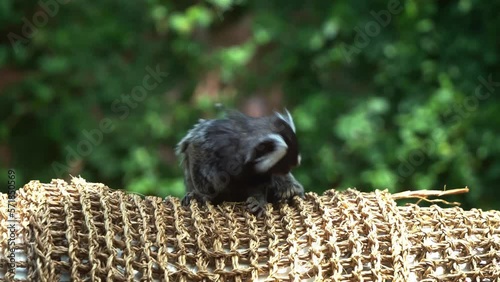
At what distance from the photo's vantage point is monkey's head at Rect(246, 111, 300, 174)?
2.29 metres

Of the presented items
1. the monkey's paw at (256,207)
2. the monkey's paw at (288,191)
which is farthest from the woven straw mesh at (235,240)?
the monkey's paw at (288,191)

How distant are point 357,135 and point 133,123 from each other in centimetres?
165

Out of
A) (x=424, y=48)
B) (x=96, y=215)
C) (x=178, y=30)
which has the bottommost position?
(x=96, y=215)

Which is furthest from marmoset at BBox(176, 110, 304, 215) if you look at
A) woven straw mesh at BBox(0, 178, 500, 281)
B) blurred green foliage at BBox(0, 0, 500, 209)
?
blurred green foliage at BBox(0, 0, 500, 209)

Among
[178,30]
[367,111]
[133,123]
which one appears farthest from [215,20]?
[367,111]

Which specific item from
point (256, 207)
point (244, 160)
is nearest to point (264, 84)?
point (244, 160)

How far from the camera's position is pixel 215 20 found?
17.1 ft

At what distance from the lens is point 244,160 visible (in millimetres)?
2383

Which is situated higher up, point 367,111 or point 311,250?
point 367,111

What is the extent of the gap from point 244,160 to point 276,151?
5.9 inches

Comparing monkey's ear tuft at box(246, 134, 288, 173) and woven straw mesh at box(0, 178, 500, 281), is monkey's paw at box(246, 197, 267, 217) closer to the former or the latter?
woven straw mesh at box(0, 178, 500, 281)

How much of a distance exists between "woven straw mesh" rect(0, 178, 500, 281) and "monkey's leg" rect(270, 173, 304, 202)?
0.22 m

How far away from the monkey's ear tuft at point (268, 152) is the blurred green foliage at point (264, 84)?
2.37 meters

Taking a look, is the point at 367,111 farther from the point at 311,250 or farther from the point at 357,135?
the point at 311,250
